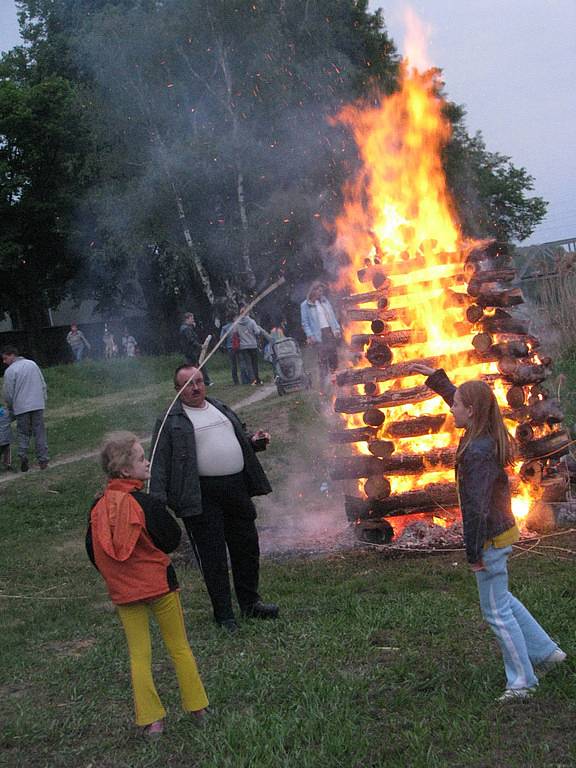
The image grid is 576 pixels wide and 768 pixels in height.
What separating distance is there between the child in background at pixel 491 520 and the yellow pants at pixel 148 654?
1.56 m

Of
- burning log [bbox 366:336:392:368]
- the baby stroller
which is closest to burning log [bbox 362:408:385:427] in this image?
burning log [bbox 366:336:392:368]

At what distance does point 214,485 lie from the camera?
Answer: 6.85m

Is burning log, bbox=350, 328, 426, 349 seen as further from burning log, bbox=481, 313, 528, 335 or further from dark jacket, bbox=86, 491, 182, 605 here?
dark jacket, bbox=86, 491, 182, 605

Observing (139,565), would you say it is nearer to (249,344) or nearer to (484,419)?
(484,419)

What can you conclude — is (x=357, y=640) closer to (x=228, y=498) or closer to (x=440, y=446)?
(x=228, y=498)

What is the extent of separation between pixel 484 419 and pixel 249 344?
1691 centimetres

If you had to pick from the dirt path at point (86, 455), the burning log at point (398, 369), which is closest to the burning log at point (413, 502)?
the burning log at point (398, 369)

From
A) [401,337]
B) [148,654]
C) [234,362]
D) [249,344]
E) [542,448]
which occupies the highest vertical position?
[249,344]

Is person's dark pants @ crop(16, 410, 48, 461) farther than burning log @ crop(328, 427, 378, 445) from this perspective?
Yes

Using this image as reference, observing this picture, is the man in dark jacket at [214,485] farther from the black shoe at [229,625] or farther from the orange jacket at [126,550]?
the orange jacket at [126,550]

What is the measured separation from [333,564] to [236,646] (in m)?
2.15

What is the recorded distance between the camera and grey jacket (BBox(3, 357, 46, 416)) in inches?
567

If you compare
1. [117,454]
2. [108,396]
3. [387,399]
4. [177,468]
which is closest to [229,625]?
[177,468]

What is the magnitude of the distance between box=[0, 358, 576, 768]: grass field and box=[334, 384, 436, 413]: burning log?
1384 millimetres
